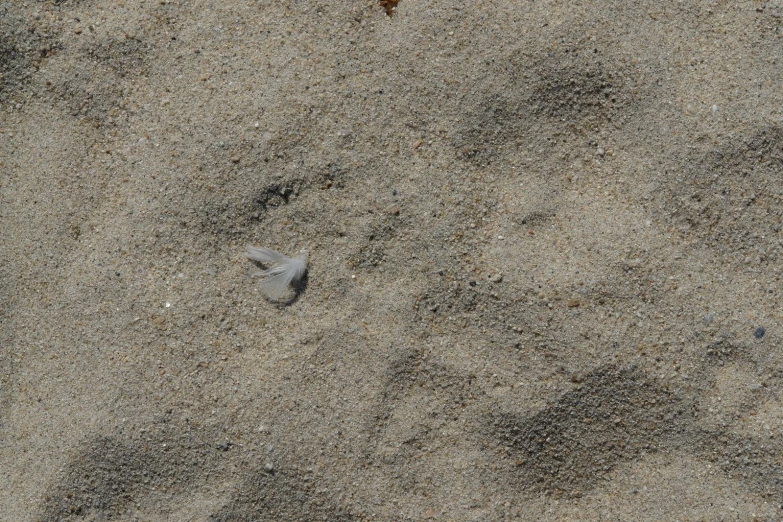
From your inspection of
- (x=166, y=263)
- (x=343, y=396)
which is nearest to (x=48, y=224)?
(x=166, y=263)

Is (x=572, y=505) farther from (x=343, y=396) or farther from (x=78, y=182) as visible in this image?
(x=78, y=182)

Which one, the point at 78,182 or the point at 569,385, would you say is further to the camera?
the point at 78,182

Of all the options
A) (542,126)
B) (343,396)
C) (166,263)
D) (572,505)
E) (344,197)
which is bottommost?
(572,505)
